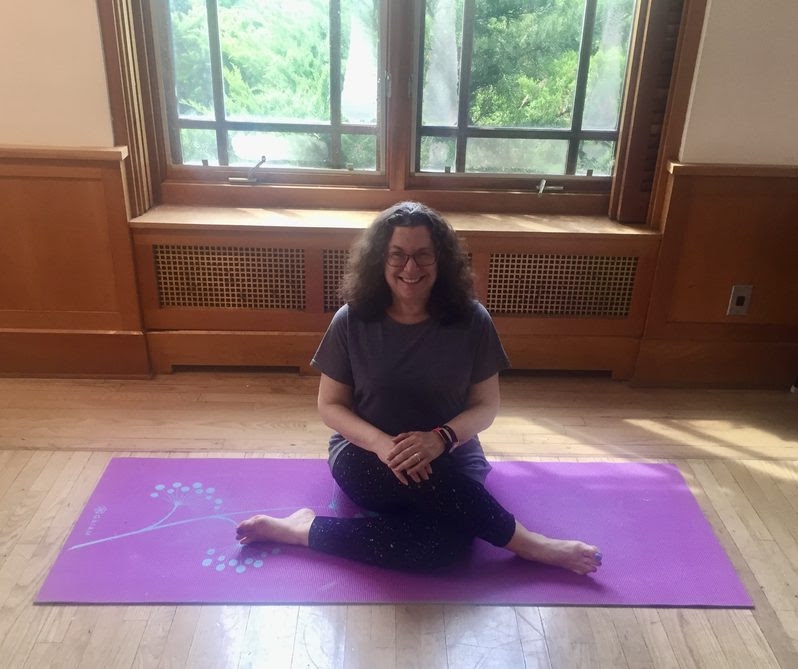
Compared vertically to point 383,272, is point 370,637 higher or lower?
lower

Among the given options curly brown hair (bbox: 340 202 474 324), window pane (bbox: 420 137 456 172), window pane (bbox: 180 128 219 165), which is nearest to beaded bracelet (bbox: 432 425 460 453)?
curly brown hair (bbox: 340 202 474 324)

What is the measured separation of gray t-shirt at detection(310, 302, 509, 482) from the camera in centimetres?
164

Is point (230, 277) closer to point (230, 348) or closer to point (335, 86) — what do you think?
point (230, 348)

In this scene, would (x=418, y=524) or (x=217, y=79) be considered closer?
(x=418, y=524)

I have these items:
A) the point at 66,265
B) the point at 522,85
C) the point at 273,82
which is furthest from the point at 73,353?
the point at 522,85

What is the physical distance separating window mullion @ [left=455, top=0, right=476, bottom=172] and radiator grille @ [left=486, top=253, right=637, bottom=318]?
447mm

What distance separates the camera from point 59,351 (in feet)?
8.01

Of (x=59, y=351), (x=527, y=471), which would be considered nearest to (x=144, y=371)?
(x=59, y=351)

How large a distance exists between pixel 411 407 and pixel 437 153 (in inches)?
49.2

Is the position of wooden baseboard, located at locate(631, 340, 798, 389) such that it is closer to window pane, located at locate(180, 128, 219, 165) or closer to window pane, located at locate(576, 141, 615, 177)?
window pane, located at locate(576, 141, 615, 177)

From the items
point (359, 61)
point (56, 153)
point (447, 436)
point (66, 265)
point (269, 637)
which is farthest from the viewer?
point (359, 61)

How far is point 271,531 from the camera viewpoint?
167 centimetres

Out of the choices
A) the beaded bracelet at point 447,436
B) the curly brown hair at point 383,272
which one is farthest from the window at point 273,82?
the beaded bracelet at point 447,436

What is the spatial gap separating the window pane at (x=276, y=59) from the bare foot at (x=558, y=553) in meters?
1.67
